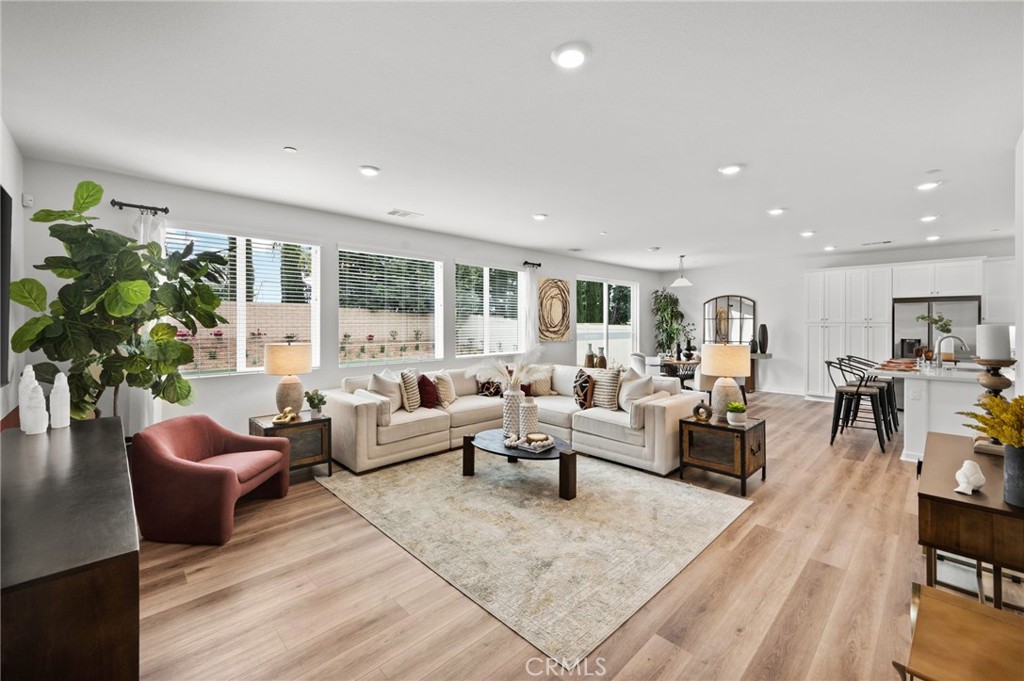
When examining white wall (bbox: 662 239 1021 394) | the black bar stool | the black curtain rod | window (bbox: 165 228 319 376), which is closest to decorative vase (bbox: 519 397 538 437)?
window (bbox: 165 228 319 376)

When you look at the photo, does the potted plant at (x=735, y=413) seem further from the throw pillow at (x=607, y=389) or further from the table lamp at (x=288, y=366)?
the table lamp at (x=288, y=366)

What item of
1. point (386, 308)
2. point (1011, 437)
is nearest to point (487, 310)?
point (386, 308)

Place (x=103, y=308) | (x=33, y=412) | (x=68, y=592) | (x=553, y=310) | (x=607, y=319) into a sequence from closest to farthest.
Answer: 1. (x=68, y=592)
2. (x=33, y=412)
3. (x=103, y=308)
4. (x=553, y=310)
5. (x=607, y=319)

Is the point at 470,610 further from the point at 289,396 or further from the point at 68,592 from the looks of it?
the point at 289,396

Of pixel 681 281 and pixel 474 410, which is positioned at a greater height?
pixel 681 281

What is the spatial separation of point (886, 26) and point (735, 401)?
266 centimetres

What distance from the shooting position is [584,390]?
187 inches

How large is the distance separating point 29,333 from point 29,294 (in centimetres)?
25

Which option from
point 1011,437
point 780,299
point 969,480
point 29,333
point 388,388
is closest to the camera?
point 1011,437

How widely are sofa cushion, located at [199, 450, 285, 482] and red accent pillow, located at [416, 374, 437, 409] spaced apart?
161cm

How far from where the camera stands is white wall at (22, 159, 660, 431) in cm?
338

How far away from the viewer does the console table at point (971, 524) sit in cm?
149

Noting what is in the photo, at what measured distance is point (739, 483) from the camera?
3.79 metres

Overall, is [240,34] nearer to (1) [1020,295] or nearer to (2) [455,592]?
(2) [455,592]
